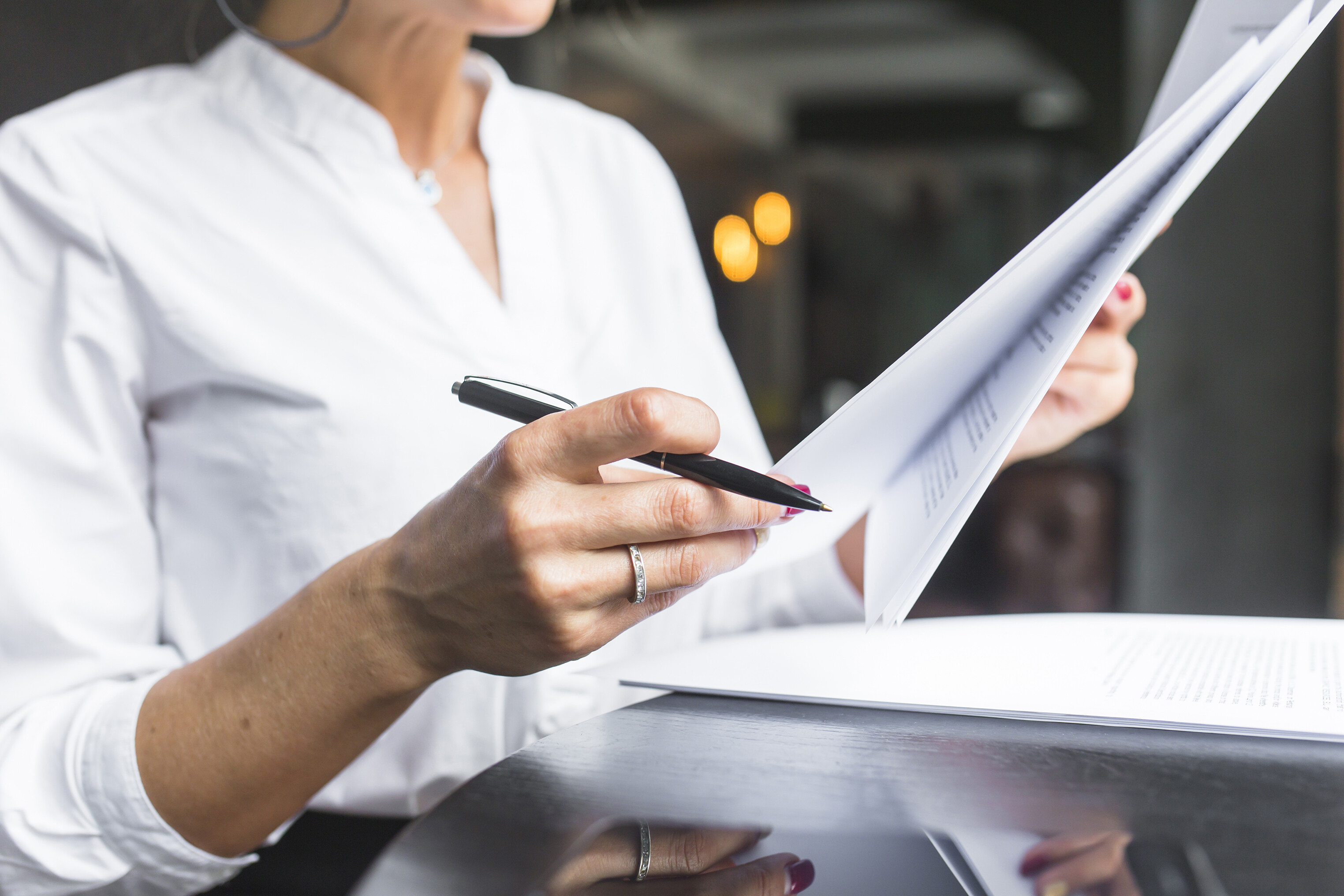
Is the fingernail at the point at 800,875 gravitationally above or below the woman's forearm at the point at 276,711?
above

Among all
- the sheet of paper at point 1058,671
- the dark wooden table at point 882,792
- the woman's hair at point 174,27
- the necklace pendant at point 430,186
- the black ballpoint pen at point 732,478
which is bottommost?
the sheet of paper at point 1058,671

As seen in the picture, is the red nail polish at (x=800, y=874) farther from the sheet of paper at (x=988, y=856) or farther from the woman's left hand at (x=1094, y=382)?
the woman's left hand at (x=1094, y=382)

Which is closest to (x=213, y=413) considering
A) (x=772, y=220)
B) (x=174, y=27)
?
(x=174, y=27)

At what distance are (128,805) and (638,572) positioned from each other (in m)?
0.35

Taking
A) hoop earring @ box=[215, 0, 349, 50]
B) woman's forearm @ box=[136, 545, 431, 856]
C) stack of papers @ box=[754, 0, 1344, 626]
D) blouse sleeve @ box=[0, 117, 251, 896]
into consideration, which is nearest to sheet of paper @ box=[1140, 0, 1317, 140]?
stack of papers @ box=[754, 0, 1344, 626]

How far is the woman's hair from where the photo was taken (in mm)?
1021

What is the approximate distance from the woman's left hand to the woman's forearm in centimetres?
46

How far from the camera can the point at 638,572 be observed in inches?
18.8

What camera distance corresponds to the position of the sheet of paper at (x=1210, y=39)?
543 mm

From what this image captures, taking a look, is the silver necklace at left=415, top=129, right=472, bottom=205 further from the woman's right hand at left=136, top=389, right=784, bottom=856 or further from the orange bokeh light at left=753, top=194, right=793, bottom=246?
the orange bokeh light at left=753, top=194, right=793, bottom=246

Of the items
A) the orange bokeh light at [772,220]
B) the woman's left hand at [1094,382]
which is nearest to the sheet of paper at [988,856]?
the woman's left hand at [1094,382]

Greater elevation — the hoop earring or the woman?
the hoop earring

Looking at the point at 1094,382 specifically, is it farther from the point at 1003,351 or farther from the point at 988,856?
the point at 988,856

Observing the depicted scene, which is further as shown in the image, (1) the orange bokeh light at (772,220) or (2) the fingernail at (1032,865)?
(1) the orange bokeh light at (772,220)
